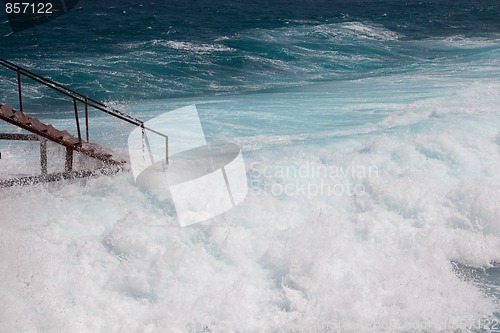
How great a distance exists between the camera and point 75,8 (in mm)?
36906

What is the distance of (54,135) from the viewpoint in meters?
9.21

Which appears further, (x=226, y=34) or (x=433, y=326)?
(x=226, y=34)

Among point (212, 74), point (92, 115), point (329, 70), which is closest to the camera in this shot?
point (92, 115)

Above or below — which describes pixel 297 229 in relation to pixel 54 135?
below

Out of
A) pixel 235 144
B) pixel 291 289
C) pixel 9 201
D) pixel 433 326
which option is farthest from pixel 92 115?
pixel 433 326

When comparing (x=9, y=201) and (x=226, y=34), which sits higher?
(x=9, y=201)

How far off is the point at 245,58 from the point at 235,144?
12.4 metres

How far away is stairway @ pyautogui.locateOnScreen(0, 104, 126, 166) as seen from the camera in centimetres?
882

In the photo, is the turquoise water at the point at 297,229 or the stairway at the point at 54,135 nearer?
the turquoise water at the point at 297,229

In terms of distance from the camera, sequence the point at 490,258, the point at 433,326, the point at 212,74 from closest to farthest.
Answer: the point at 433,326 → the point at 490,258 → the point at 212,74

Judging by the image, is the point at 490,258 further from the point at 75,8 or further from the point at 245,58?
the point at 75,8

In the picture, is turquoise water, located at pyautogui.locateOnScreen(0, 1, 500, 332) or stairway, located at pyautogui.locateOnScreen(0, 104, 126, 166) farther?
stairway, located at pyautogui.locateOnScreen(0, 104, 126, 166)

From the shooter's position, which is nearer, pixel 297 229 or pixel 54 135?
pixel 297 229

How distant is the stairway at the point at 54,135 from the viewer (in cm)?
882
